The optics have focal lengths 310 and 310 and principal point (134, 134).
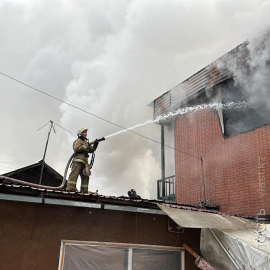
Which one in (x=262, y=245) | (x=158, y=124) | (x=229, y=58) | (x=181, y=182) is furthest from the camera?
(x=158, y=124)

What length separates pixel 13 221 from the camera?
515 cm

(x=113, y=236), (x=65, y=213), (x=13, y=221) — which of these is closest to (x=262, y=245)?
(x=113, y=236)

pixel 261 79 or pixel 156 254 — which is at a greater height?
pixel 261 79

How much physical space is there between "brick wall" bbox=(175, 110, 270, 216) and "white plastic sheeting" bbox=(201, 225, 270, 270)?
7.48ft

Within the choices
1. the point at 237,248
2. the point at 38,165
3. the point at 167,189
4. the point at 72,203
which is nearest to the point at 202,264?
the point at 237,248

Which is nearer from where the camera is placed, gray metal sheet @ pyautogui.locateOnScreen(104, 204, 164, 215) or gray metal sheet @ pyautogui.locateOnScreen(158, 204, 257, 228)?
gray metal sheet @ pyautogui.locateOnScreen(158, 204, 257, 228)

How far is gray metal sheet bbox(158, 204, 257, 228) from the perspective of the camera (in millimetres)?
5188

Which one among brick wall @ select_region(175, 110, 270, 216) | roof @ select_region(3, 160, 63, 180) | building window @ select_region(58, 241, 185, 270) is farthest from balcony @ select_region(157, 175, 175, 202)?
roof @ select_region(3, 160, 63, 180)

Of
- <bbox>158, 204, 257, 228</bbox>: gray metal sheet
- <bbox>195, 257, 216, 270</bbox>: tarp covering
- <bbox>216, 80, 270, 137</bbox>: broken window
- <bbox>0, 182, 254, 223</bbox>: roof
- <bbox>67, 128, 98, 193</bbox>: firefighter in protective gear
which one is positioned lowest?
<bbox>195, 257, 216, 270</bbox>: tarp covering

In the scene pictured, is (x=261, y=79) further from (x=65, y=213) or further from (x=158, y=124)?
(x=65, y=213)

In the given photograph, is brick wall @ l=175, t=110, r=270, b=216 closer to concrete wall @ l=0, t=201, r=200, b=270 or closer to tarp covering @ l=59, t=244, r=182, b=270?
concrete wall @ l=0, t=201, r=200, b=270

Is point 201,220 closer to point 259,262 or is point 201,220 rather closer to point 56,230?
point 259,262

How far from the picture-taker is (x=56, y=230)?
5.38 meters

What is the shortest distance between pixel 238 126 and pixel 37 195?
6.30 meters
